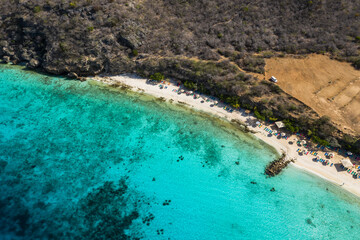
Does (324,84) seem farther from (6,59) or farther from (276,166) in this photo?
(6,59)

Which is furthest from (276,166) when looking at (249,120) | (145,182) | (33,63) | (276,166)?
(33,63)

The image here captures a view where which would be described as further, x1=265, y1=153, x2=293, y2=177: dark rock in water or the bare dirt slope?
the bare dirt slope

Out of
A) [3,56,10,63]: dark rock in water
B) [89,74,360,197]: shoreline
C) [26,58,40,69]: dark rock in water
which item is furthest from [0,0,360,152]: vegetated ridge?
[89,74,360,197]: shoreline

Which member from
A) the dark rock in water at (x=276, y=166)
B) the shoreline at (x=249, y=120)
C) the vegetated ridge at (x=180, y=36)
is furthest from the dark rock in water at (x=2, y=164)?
the dark rock in water at (x=276, y=166)

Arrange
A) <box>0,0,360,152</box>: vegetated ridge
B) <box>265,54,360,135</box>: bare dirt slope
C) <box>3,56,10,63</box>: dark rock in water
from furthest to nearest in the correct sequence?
1. <box>3,56,10,63</box>: dark rock in water
2. <box>0,0,360,152</box>: vegetated ridge
3. <box>265,54,360,135</box>: bare dirt slope

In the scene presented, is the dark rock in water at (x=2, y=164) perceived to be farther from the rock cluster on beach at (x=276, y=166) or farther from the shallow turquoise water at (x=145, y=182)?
the rock cluster on beach at (x=276, y=166)

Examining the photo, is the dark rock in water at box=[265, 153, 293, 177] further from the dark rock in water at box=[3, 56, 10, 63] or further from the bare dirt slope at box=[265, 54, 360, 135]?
the dark rock in water at box=[3, 56, 10, 63]
